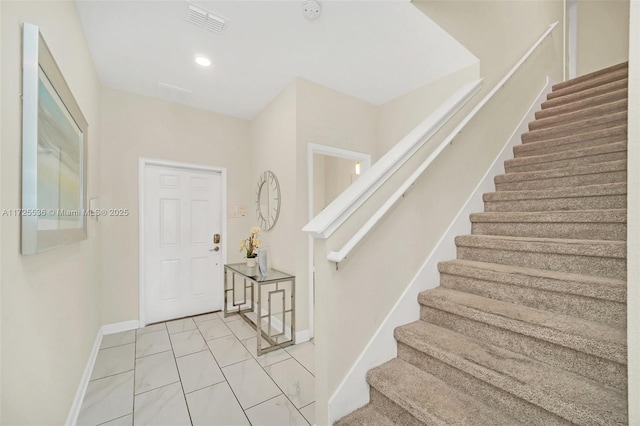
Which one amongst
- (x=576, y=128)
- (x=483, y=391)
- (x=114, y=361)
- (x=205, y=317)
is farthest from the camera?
(x=205, y=317)

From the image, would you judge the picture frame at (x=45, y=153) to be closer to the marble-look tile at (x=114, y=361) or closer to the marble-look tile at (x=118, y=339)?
the marble-look tile at (x=114, y=361)

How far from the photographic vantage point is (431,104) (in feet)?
9.72

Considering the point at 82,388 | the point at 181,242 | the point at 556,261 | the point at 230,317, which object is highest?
the point at 556,261

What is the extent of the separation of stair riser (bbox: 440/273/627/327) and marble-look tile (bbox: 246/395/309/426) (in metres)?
1.37

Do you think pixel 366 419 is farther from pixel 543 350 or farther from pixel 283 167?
pixel 283 167

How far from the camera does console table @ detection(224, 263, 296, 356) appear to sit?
8.65 feet

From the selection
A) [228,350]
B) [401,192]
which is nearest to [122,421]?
[228,350]

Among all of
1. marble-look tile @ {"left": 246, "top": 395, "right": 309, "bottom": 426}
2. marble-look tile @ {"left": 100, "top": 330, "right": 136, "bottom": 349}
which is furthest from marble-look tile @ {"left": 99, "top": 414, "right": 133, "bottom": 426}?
marble-look tile @ {"left": 100, "top": 330, "right": 136, "bottom": 349}

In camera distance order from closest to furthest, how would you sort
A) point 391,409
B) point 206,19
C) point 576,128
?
point 391,409, point 206,19, point 576,128

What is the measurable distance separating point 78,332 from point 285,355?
1.59 metres

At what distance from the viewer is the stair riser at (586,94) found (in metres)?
2.64

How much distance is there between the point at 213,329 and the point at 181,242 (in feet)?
3.89

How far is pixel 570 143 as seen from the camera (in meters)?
2.39

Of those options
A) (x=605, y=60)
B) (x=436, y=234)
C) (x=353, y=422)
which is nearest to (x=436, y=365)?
(x=353, y=422)
